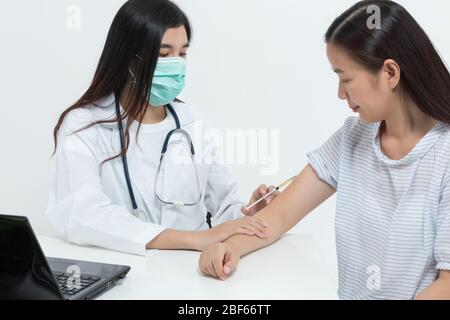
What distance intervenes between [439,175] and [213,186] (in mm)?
777

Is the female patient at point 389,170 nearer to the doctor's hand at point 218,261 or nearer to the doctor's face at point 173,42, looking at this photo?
the doctor's hand at point 218,261

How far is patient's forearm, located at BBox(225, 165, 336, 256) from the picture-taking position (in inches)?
57.9

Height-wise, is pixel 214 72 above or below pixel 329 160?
above

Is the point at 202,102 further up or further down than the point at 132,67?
further down

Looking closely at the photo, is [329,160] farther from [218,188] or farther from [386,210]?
[218,188]

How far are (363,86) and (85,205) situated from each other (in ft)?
2.41

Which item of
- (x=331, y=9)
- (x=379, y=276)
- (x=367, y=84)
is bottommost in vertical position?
(x=379, y=276)

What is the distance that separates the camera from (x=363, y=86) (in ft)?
4.34

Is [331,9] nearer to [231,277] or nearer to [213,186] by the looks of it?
[213,186]

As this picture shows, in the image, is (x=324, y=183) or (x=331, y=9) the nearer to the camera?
(x=324, y=183)

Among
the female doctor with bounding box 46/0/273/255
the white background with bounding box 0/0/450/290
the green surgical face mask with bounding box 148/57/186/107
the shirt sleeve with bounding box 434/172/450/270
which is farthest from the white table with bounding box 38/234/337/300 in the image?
the white background with bounding box 0/0/450/290

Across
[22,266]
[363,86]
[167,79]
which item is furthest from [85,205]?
[363,86]
